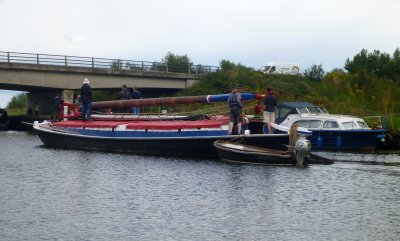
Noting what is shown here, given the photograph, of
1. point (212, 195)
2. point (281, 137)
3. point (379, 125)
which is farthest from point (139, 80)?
point (212, 195)

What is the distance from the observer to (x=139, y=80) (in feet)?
238

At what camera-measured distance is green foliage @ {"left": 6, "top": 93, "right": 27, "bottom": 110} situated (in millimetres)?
107938

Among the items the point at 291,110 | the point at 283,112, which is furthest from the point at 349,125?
the point at 283,112

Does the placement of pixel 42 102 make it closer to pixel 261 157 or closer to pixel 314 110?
pixel 314 110

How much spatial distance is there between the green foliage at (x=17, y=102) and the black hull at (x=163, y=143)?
70668 millimetres

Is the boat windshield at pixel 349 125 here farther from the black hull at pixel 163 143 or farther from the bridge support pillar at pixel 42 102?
the bridge support pillar at pixel 42 102

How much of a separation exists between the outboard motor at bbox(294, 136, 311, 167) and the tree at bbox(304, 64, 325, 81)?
42.3 meters

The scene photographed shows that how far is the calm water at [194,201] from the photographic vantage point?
19.1 meters

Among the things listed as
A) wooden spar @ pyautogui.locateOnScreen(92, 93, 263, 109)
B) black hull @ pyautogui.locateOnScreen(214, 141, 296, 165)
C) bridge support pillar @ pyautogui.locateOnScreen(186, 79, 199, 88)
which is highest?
bridge support pillar @ pyautogui.locateOnScreen(186, 79, 199, 88)

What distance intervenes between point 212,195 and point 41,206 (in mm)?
5139

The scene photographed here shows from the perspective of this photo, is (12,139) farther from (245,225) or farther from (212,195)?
(245,225)

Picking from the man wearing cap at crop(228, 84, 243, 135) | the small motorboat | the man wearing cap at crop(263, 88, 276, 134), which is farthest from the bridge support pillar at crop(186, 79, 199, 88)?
the small motorboat

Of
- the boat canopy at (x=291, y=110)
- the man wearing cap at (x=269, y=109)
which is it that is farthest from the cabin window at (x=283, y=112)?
the man wearing cap at (x=269, y=109)

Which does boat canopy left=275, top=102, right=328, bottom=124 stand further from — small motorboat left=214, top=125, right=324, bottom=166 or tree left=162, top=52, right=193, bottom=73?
tree left=162, top=52, right=193, bottom=73
